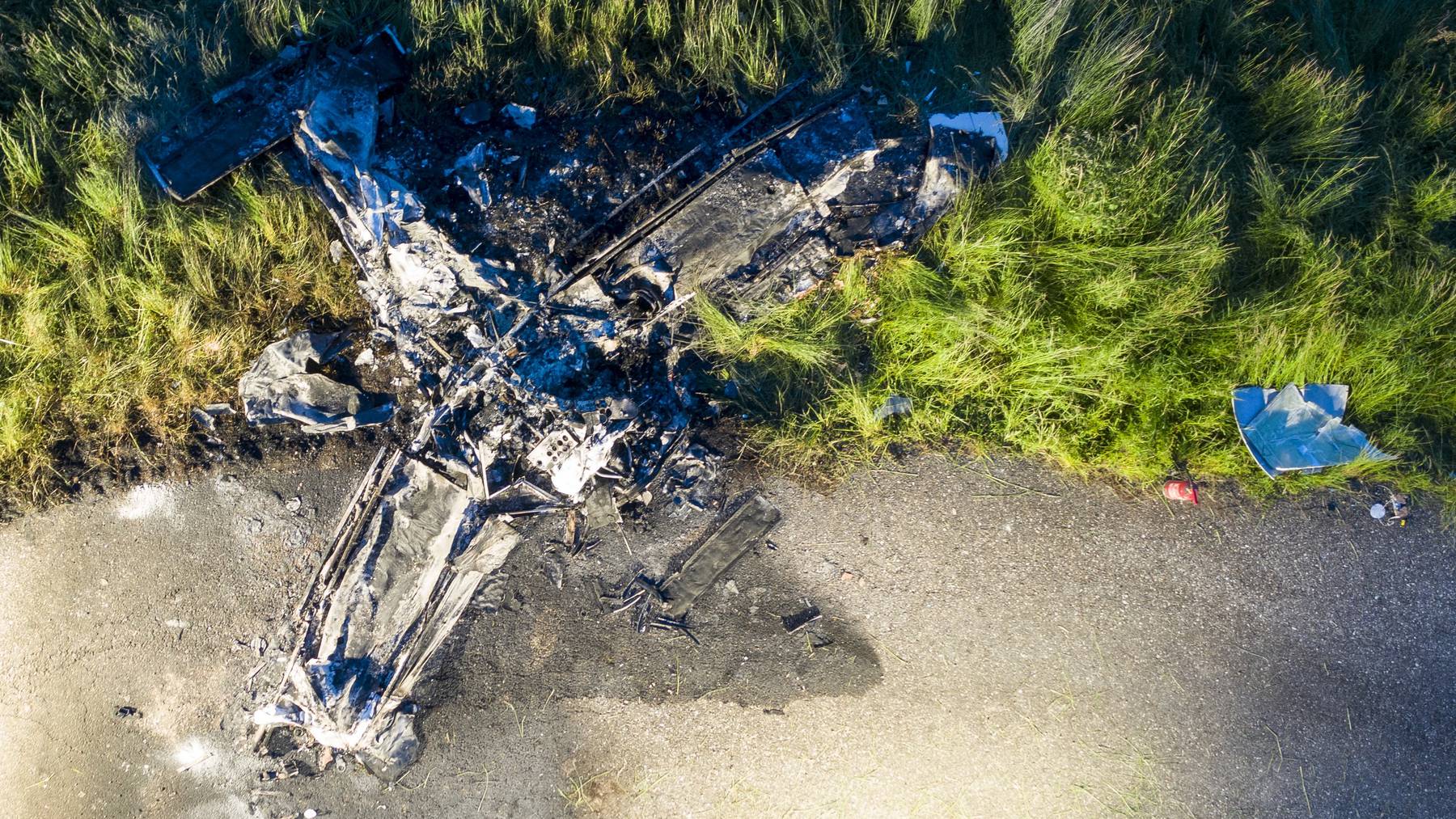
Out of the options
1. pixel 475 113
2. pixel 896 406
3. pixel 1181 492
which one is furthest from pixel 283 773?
pixel 1181 492

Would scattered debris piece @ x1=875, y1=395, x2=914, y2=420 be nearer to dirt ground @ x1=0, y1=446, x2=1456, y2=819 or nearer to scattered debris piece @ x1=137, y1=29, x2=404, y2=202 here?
dirt ground @ x1=0, y1=446, x2=1456, y2=819

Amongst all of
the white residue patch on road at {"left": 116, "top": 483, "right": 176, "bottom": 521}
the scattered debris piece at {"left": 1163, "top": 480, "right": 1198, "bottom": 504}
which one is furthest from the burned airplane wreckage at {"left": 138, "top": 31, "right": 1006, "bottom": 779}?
the scattered debris piece at {"left": 1163, "top": 480, "right": 1198, "bottom": 504}

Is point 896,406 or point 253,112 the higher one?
point 253,112

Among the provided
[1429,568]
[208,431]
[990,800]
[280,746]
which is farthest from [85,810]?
[1429,568]

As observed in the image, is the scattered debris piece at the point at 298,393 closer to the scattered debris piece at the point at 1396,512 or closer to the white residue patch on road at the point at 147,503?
the white residue patch on road at the point at 147,503

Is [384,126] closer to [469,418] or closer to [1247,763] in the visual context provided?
[469,418]

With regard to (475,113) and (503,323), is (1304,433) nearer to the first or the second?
(503,323)
